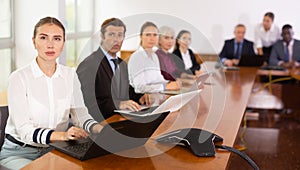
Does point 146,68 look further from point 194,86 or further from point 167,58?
point 167,58

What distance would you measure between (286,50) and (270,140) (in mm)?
2231

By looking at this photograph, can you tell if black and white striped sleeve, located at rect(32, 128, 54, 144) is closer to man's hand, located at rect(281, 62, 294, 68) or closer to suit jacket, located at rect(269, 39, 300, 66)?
man's hand, located at rect(281, 62, 294, 68)

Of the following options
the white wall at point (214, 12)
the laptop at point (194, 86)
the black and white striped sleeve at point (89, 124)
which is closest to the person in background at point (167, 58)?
the laptop at point (194, 86)

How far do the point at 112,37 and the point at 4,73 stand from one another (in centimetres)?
230

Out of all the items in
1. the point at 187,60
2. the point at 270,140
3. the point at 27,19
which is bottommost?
the point at 270,140

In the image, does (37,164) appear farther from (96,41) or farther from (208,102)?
(208,102)

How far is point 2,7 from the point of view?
4301 mm

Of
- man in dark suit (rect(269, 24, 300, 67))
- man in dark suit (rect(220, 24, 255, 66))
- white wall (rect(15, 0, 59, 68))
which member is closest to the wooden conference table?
white wall (rect(15, 0, 59, 68))

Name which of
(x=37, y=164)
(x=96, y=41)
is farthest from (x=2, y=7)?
(x=37, y=164)

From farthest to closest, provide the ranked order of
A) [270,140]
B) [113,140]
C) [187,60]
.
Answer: [187,60]
[270,140]
[113,140]

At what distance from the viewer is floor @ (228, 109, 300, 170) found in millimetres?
3992

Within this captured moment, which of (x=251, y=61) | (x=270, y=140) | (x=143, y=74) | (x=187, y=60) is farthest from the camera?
(x=251, y=61)

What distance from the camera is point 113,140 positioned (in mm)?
1744

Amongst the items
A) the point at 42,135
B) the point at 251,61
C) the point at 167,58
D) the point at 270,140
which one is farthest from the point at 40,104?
the point at 251,61
